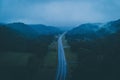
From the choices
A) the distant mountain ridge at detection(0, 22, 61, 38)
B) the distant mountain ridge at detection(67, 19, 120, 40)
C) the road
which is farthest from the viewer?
the distant mountain ridge at detection(0, 22, 61, 38)

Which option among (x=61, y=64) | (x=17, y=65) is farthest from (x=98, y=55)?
(x=17, y=65)

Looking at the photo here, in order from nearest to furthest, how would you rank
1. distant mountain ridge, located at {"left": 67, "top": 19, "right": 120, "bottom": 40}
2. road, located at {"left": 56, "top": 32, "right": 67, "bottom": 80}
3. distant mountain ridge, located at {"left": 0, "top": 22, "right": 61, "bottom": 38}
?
1. road, located at {"left": 56, "top": 32, "right": 67, "bottom": 80}
2. distant mountain ridge, located at {"left": 67, "top": 19, "right": 120, "bottom": 40}
3. distant mountain ridge, located at {"left": 0, "top": 22, "right": 61, "bottom": 38}

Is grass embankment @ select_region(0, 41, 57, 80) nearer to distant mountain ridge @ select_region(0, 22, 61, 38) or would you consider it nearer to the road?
the road

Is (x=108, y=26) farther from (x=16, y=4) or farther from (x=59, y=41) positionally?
(x=16, y=4)

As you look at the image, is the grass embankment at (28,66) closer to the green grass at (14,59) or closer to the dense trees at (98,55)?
the green grass at (14,59)

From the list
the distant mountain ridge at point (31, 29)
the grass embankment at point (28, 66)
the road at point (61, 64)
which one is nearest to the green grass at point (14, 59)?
the grass embankment at point (28, 66)

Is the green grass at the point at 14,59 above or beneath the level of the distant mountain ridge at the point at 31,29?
beneath

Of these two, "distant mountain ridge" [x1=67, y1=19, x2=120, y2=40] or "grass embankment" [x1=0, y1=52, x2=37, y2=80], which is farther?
"distant mountain ridge" [x1=67, y1=19, x2=120, y2=40]

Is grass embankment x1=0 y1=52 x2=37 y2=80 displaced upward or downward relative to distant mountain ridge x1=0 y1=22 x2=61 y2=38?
downward

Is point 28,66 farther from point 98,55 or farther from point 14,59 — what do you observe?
point 98,55

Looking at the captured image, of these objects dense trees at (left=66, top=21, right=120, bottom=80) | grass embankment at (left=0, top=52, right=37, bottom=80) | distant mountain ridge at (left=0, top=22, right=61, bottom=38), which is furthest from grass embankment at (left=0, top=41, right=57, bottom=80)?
dense trees at (left=66, top=21, right=120, bottom=80)

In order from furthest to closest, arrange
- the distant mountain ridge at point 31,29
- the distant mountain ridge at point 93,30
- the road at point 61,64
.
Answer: the distant mountain ridge at point 31,29 → the distant mountain ridge at point 93,30 → the road at point 61,64

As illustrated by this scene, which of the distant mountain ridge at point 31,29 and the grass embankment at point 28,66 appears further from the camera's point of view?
the distant mountain ridge at point 31,29
